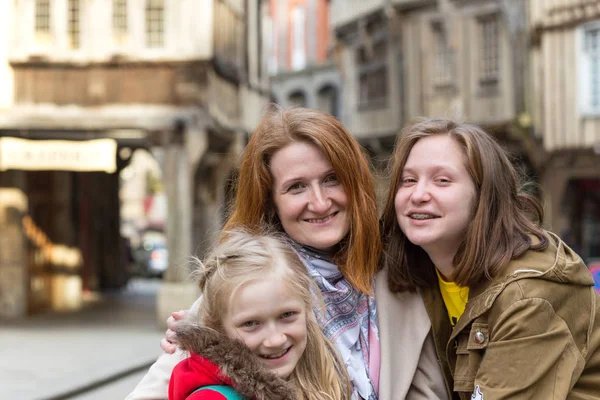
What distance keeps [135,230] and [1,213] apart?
30.6 m

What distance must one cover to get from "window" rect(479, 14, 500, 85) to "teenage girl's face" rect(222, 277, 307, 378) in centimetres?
1958

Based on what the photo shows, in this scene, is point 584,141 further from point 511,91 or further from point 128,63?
point 128,63

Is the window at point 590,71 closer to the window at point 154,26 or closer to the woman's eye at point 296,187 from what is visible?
the window at point 154,26

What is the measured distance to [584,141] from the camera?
1891 centimetres

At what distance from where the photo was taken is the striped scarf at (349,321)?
300 centimetres

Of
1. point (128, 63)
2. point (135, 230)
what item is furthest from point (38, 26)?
point (135, 230)

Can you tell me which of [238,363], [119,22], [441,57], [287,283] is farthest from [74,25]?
[238,363]

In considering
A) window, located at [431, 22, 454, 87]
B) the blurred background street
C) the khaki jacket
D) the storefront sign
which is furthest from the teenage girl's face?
window, located at [431, 22, 454, 87]

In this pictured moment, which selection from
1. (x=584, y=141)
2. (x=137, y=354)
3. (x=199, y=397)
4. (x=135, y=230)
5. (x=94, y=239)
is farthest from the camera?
(x=135, y=230)

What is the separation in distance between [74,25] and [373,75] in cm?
1324

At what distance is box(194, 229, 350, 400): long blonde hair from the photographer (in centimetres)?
272

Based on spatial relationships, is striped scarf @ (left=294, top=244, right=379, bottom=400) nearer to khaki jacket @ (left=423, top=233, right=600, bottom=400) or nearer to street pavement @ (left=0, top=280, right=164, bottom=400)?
khaki jacket @ (left=423, top=233, right=600, bottom=400)

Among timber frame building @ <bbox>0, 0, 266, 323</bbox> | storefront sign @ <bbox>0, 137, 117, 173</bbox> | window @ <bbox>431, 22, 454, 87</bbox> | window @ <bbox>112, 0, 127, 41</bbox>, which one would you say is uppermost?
window @ <bbox>431, 22, 454, 87</bbox>

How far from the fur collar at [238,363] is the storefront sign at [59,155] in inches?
429
